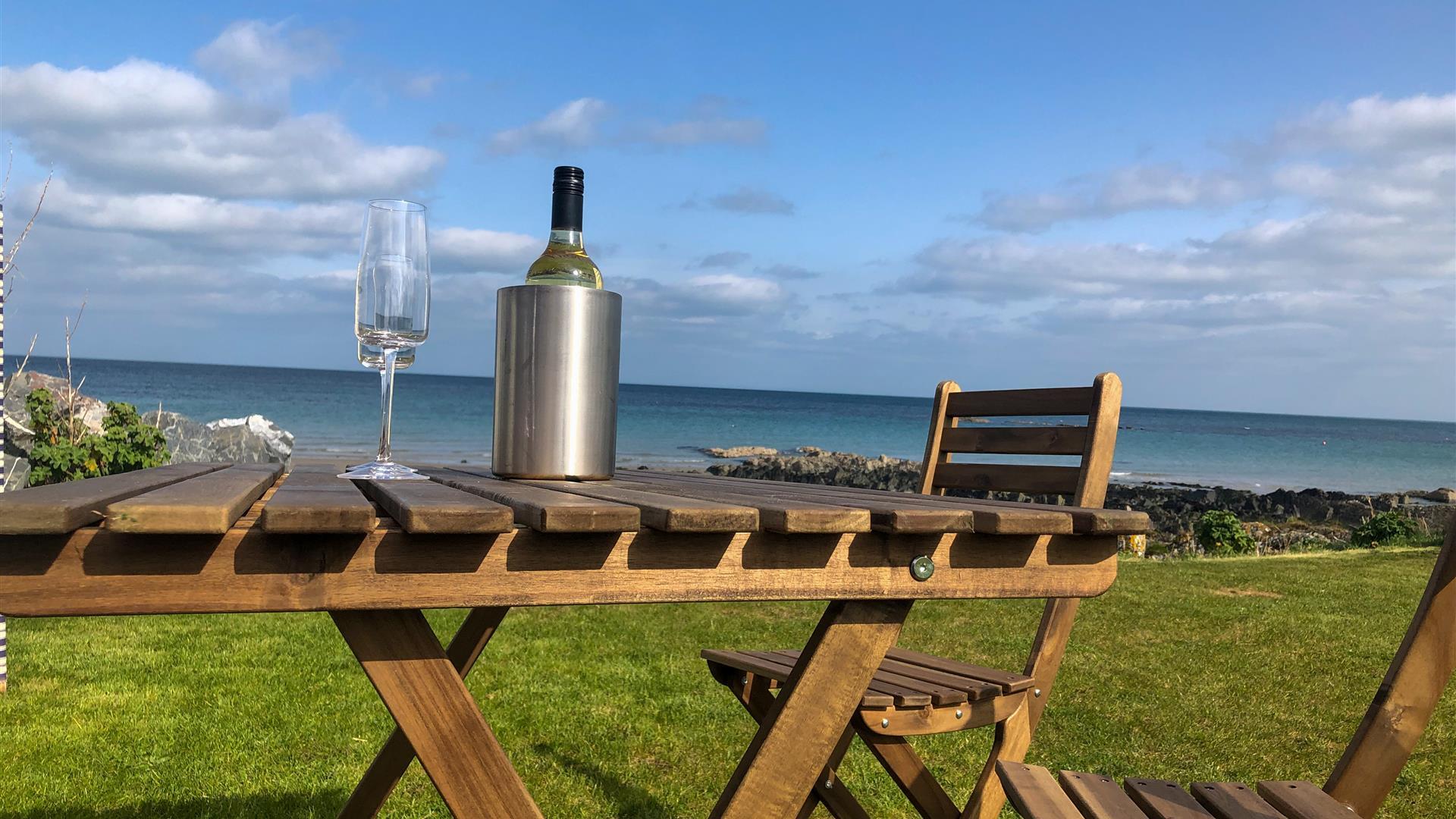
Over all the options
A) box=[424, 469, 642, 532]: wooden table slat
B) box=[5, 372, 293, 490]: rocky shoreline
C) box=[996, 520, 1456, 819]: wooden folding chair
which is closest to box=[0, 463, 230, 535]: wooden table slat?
box=[424, 469, 642, 532]: wooden table slat

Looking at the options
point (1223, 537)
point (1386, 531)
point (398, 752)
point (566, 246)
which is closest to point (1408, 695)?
point (566, 246)

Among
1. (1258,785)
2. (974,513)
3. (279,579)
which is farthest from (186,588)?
(1258,785)

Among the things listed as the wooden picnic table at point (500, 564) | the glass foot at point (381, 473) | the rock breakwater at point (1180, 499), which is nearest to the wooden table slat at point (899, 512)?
the wooden picnic table at point (500, 564)

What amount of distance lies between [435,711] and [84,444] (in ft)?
23.5

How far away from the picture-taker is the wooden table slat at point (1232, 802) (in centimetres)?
137

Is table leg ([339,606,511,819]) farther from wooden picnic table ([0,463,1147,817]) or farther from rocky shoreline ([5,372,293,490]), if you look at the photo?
rocky shoreline ([5,372,293,490])

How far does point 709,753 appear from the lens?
3502 mm

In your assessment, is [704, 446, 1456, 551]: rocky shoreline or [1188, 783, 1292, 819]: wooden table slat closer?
[1188, 783, 1292, 819]: wooden table slat

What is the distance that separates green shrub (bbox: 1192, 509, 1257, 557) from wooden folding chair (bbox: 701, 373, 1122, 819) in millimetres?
9327

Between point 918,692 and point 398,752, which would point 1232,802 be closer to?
point 918,692

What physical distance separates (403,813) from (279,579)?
7.27ft

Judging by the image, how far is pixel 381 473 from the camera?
5.16ft

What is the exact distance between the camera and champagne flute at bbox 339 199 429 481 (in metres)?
1.57

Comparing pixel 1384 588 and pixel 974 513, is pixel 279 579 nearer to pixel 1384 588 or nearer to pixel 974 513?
pixel 974 513
